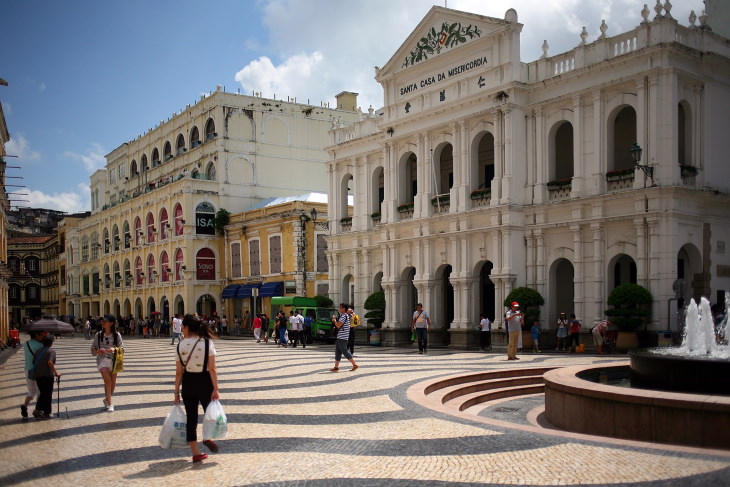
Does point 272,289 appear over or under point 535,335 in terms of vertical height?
over

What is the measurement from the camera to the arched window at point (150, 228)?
61209mm

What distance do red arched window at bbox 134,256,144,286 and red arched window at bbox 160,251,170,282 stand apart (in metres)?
4.54

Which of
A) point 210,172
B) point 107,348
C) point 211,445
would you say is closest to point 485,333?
point 107,348

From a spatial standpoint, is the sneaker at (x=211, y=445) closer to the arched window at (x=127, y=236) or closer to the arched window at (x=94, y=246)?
the arched window at (x=127, y=236)

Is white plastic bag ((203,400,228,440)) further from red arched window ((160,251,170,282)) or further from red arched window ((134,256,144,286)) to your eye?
red arched window ((134,256,144,286))

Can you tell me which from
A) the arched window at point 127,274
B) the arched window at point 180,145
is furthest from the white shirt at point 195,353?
the arched window at point 127,274

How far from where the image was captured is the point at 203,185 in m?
55.7

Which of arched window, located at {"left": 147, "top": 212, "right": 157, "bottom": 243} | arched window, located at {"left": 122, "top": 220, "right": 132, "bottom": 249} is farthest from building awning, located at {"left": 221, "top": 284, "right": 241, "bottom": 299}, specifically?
arched window, located at {"left": 122, "top": 220, "right": 132, "bottom": 249}

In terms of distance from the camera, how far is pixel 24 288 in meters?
102

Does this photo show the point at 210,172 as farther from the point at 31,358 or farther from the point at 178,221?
the point at 31,358

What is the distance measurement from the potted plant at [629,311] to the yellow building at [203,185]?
3584 cm

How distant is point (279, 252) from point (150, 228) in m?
18.0

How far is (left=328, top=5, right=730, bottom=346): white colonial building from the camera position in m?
25.1

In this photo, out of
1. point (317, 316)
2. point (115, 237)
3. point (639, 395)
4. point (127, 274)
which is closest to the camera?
point (639, 395)
